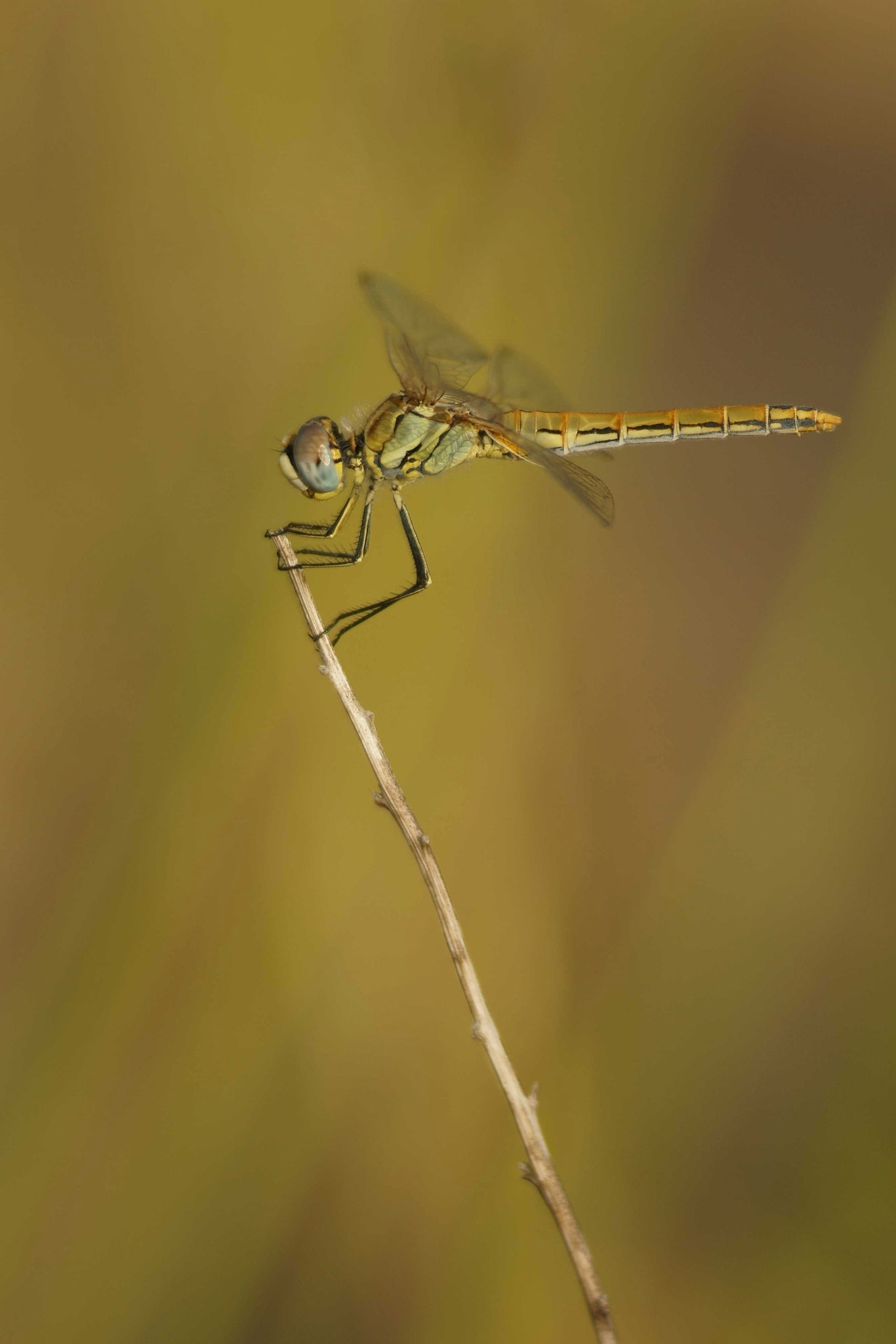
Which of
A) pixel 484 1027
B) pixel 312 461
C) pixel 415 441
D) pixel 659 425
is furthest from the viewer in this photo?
pixel 659 425

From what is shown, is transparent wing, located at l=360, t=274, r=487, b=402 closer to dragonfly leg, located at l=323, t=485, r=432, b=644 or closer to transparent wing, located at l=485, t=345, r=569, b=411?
transparent wing, located at l=485, t=345, r=569, b=411

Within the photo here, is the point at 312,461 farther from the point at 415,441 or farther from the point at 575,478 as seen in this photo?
the point at 575,478

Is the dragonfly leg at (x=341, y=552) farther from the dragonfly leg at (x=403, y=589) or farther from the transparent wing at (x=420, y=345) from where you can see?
the transparent wing at (x=420, y=345)

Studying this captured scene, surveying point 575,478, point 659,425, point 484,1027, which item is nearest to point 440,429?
point 575,478

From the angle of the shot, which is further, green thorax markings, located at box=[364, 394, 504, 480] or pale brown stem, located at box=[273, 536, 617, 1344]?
green thorax markings, located at box=[364, 394, 504, 480]

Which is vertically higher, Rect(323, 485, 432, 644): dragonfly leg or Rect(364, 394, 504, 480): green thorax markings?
Rect(364, 394, 504, 480): green thorax markings

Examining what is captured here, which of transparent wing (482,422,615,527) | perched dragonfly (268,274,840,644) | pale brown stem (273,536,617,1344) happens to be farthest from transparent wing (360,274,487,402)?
pale brown stem (273,536,617,1344)

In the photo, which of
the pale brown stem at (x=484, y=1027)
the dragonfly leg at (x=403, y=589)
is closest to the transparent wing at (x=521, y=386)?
the dragonfly leg at (x=403, y=589)
